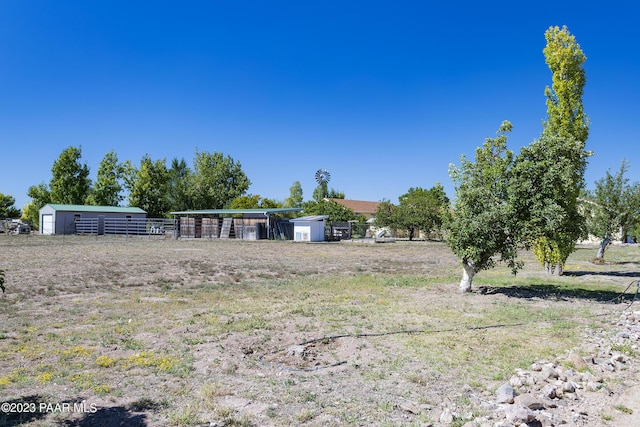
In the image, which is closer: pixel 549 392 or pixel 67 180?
pixel 549 392

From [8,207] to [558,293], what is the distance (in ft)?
283

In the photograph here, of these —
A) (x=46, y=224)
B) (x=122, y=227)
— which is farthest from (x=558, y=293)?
(x=46, y=224)

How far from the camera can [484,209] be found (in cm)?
1309

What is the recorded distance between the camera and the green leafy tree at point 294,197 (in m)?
98.0

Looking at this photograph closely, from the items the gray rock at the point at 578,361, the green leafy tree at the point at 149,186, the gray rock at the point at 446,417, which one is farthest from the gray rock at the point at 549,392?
the green leafy tree at the point at 149,186

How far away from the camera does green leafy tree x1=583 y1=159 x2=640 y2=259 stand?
1036 inches

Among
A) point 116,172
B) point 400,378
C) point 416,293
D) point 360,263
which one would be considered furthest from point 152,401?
point 116,172

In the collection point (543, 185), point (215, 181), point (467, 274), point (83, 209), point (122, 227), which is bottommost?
point (467, 274)

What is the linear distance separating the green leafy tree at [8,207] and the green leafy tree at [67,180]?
13286 millimetres

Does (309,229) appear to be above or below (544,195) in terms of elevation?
below

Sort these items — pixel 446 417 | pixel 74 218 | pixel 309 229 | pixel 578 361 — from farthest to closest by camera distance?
pixel 74 218 < pixel 309 229 < pixel 578 361 < pixel 446 417

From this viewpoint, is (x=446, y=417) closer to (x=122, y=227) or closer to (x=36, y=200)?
(x=122, y=227)

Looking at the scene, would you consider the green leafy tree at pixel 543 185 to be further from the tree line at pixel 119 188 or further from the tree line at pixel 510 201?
the tree line at pixel 119 188

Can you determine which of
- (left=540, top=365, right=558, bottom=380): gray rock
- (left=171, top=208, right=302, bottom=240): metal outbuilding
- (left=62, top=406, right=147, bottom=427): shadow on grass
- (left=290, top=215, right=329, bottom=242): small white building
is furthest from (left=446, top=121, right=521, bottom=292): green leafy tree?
(left=171, top=208, right=302, bottom=240): metal outbuilding
